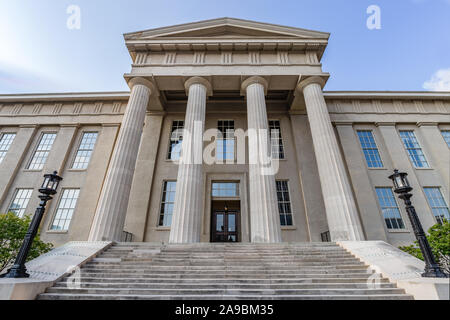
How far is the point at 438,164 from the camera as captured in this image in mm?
15500

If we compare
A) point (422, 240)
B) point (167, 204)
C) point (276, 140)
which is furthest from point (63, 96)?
point (422, 240)

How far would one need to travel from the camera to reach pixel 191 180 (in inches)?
414

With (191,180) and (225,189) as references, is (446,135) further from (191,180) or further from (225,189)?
(191,180)

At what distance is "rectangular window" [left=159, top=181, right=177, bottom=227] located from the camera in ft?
45.5

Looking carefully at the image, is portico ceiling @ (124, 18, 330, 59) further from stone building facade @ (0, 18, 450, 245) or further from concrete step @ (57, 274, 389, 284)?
concrete step @ (57, 274, 389, 284)

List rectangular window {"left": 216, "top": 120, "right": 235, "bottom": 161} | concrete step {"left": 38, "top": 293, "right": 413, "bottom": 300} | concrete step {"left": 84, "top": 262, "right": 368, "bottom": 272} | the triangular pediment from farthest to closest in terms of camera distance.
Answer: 1. rectangular window {"left": 216, "top": 120, "right": 235, "bottom": 161}
2. the triangular pediment
3. concrete step {"left": 84, "top": 262, "right": 368, "bottom": 272}
4. concrete step {"left": 38, "top": 293, "right": 413, "bottom": 300}

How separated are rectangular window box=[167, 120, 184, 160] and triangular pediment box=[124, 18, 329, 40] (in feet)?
20.2

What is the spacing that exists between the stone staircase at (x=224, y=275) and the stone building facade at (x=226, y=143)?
2.84 m

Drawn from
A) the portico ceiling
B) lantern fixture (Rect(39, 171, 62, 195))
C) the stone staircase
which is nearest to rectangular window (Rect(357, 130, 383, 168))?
the portico ceiling

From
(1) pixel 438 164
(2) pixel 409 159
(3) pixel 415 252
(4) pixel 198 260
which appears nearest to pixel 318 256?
(4) pixel 198 260

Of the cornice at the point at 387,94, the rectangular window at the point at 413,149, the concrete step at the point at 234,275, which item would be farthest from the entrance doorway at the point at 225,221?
the rectangular window at the point at 413,149

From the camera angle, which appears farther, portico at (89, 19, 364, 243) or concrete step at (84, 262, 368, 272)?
portico at (89, 19, 364, 243)

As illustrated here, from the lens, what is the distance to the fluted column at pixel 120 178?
9523 millimetres

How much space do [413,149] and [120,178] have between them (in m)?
20.4
